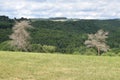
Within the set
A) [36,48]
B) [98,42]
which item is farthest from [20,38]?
[98,42]

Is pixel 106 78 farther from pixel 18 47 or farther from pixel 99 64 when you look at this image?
pixel 18 47

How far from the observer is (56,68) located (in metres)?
24.9

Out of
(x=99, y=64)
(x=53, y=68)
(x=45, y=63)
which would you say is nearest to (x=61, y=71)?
(x=53, y=68)

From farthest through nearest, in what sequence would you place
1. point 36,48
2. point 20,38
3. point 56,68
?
1. point 36,48
2. point 20,38
3. point 56,68

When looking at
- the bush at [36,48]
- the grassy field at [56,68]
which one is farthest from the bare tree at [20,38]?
the grassy field at [56,68]

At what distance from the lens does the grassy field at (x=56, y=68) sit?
71.6 feet

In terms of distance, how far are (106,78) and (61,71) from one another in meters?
3.64

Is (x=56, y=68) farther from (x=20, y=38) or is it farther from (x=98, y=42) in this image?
(x=98, y=42)

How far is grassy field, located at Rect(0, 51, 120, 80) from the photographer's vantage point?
2182 centimetres

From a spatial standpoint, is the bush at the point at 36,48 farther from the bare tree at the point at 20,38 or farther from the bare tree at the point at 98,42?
the bare tree at the point at 98,42

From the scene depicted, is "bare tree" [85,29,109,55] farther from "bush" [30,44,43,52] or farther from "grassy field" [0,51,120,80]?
"grassy field" [0,51,120,80]

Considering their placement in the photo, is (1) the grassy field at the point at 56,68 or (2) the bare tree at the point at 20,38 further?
(2) the bare tree at the point at 20,38

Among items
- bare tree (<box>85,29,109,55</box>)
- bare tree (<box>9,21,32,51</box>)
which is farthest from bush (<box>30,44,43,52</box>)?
bare tree (<box>85,29,109,55</box>)

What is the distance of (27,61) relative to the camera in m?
27.4
